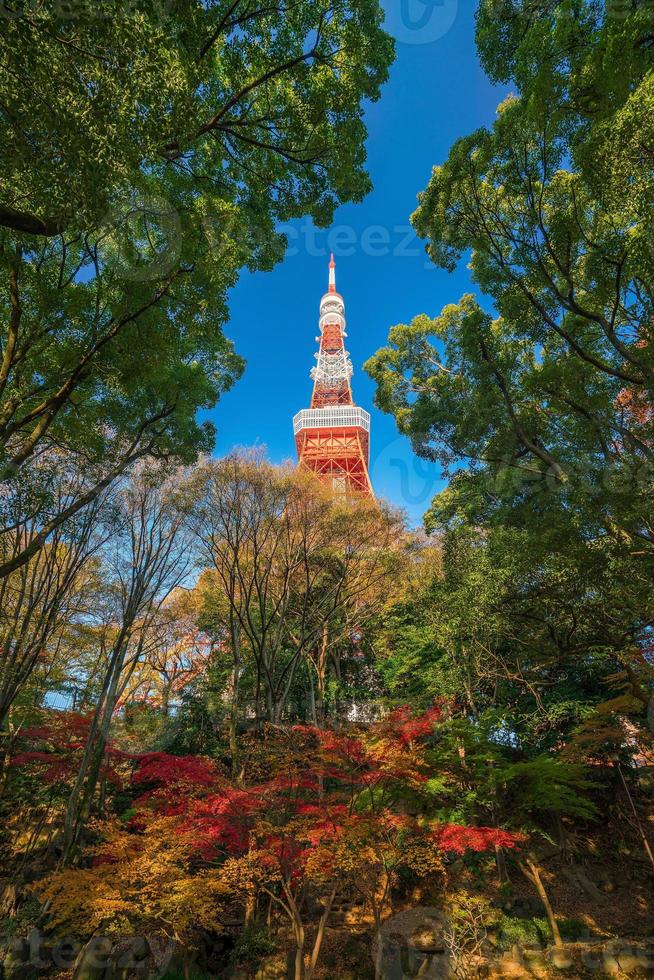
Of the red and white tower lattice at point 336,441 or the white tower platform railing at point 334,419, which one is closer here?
the red and white tower lattice at point 336,441

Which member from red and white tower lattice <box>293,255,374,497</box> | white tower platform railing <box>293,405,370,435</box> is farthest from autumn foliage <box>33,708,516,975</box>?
white tower platform railing <box>293,405,370,435</box>

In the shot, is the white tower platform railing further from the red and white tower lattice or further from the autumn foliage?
the autumn foliage

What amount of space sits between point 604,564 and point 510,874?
6.79 meters

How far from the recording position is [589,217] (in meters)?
5.52

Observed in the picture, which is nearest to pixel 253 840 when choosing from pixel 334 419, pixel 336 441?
pixel 336 441

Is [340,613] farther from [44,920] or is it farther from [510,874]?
[44,920]

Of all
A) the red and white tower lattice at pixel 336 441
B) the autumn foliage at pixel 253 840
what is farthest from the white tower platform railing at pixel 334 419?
the autumn foliage at pixel 253 840

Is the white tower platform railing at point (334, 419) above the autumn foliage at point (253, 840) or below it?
above

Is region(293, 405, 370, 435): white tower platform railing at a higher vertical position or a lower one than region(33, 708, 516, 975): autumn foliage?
higher

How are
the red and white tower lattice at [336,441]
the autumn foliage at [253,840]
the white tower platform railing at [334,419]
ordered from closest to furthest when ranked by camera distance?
1. the autumn foliage at [253,840]
2. the red and white tower lattice at [336,441]
3. the white tower platform railing at [334,419]

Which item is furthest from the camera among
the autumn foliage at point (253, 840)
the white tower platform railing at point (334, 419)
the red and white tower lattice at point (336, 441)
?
the white tower platform railing at point (334, 419)

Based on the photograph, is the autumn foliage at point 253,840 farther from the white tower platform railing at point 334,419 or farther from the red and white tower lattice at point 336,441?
the white tower platform railing at point 334,419

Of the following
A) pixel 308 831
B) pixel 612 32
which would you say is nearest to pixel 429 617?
pixel 308 831

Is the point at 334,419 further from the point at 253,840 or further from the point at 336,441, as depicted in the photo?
the point at 253,840
